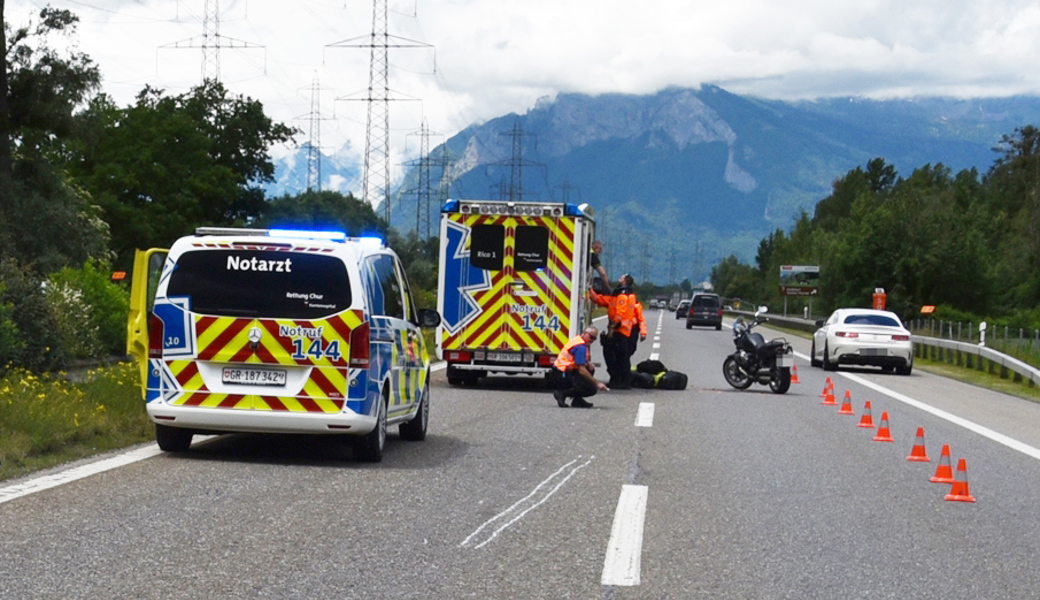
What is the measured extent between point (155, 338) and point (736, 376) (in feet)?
44.6

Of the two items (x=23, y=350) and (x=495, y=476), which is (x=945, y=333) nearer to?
(x=23, y=350)

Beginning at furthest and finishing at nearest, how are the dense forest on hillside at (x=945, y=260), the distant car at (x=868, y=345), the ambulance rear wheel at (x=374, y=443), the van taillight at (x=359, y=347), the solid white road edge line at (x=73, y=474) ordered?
the dense forest on hillside at (x=945, y=260) < the distant car at (x=868, y=345) < the ambulance rear wheel at (x=374, y=443) < the van taillight at (x=359, y=347) < the solid white road edge line at (x=73, y=474)

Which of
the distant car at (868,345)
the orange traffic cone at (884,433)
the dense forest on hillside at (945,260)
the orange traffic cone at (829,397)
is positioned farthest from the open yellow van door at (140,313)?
the dense forest on hillside at (945,260)

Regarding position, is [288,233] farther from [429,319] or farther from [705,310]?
[705,310]

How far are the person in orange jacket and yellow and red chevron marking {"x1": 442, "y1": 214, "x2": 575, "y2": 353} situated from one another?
90 centimetres

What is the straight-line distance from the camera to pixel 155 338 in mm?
11539

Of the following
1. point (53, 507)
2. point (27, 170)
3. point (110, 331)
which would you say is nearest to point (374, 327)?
point (53, 507)

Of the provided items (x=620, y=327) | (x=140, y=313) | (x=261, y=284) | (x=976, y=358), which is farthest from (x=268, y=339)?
(x=976, y=358)

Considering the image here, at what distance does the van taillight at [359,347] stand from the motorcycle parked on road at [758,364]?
12441 millimetres

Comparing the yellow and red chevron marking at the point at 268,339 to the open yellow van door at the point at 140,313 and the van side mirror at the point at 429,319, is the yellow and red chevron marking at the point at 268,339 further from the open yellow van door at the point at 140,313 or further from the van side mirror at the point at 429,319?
the van side mirror at the point at 429,319

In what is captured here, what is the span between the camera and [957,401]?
2314 centimetres

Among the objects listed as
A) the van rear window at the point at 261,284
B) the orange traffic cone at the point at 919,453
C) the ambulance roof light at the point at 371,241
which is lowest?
the orange traffic cone at the point at 919,453

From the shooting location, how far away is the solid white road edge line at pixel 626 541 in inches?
285

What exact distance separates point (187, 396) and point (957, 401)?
15189 millimetres
